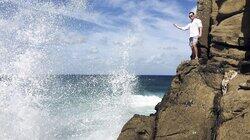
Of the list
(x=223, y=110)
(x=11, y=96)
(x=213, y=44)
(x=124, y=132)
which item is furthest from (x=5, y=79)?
(x=223, y=110)

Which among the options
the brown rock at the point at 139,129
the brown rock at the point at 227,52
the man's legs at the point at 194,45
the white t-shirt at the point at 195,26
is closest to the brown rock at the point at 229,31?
the brown rock at the point at 227,52

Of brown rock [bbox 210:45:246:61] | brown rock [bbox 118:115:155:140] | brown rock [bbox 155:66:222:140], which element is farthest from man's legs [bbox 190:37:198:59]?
brown rock [bbox 118:115:155:140]

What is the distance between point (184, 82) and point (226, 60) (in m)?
1.42

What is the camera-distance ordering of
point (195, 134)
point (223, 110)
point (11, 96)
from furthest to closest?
point (11, 96), point (195, 134), point (223, 110)

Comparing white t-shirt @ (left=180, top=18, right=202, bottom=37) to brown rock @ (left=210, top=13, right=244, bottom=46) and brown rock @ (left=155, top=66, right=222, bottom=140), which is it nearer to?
brown rock @ (left=210, top=13, right=244, bottom=46)

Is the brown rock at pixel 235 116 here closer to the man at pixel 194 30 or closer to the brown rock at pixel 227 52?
the brown rock at pixel 227 52

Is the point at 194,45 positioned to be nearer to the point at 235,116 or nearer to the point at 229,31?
the point at 229,31

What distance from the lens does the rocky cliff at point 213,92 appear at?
11.7 meters

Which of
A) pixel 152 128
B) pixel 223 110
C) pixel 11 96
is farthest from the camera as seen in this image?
pixel 11 96

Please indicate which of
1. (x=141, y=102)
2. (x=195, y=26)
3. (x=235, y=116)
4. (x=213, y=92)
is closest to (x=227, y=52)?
(x=195, y=26)

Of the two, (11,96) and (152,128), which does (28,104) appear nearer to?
(11,96)

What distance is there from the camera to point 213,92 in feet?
43.2

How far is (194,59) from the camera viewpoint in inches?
596

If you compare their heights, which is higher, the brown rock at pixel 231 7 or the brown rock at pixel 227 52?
the brown rock at pixel 231 7
